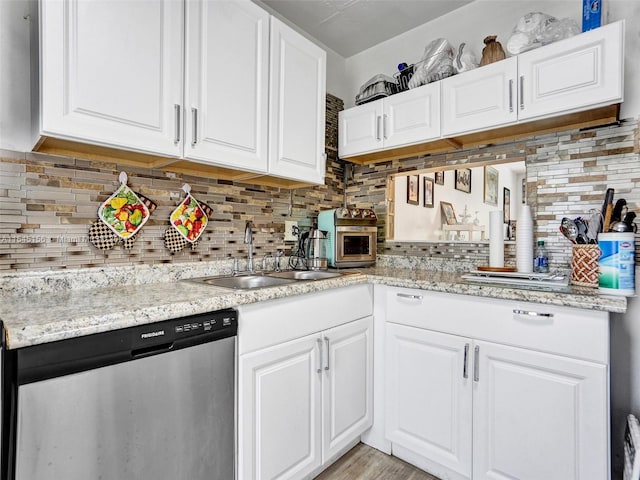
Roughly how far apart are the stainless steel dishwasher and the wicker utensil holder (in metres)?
1.46

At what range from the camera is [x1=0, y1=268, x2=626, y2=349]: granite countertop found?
87 cm

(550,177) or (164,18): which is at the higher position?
(164,18)

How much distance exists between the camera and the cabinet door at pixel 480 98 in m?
1.72

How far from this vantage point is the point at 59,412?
86cm

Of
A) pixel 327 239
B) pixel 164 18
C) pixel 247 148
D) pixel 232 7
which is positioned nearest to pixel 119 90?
pixel 164 18

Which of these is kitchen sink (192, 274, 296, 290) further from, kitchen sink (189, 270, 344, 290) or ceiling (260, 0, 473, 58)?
ceiling (260, 0, 473, 58)

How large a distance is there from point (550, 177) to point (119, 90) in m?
2.01

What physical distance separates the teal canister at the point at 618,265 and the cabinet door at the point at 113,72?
1723 mm

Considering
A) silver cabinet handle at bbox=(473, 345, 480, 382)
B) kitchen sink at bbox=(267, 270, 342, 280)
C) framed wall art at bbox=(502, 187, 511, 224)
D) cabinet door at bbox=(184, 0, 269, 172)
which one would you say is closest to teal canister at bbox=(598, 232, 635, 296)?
silver cabinet handle at bbox=(473, 345, 480, 382)

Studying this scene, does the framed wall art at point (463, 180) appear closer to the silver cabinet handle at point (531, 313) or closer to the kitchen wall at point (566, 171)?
the kitchen wall at point (566, 171)

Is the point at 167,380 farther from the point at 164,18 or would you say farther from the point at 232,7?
the point at 232,7

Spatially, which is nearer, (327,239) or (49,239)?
(49,239)

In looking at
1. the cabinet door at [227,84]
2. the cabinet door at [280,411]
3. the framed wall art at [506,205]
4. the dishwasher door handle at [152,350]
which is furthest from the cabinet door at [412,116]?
the dishwasher door handle at [152,350]

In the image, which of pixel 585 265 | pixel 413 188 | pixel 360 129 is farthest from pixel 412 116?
pixel 585 265
